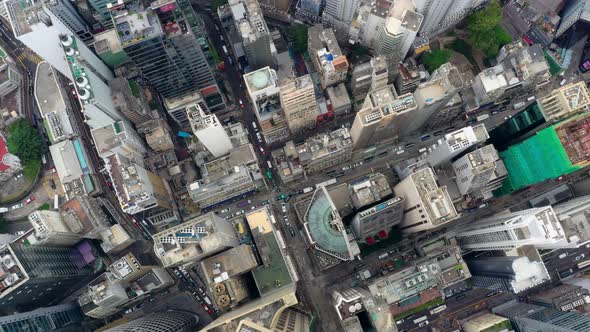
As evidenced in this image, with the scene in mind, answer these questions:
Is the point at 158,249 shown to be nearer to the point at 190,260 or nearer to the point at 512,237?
the point at 190,260

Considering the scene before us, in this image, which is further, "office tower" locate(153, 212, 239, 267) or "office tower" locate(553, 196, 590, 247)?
"office tower" locate(553, 196, 590, 247)

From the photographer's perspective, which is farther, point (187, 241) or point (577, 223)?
point (577, 223)

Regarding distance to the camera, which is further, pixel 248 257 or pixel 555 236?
pixel 248 257

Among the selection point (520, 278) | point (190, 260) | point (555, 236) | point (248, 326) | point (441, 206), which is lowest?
point (520, 278)

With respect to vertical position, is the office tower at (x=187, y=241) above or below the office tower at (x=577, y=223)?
above

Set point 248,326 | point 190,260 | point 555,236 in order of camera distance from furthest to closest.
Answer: point 190,260, point 555,236, point 248,326

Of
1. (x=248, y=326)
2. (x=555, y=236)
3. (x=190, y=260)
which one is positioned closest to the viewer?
(x=248, y=326)

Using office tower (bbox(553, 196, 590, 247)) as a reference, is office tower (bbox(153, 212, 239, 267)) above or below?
above

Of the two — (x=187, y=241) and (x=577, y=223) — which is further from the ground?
(x=187, y=241)

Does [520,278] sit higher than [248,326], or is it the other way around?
[248,326]

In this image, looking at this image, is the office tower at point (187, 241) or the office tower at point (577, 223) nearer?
the office tower at point (187, 241)

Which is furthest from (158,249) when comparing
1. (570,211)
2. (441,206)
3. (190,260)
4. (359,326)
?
(570,211)
